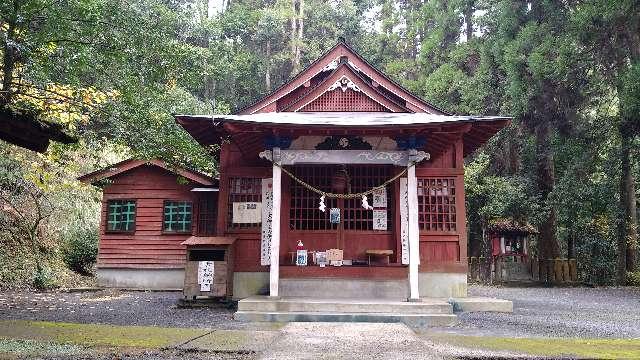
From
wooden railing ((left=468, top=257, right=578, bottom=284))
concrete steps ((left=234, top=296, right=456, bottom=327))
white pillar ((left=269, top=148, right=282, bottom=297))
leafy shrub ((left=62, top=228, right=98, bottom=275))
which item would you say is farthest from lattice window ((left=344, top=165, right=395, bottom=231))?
leafy shrub ((left=62, top=228, right=98, bottom=275))

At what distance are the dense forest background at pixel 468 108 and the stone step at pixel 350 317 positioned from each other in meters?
2.92

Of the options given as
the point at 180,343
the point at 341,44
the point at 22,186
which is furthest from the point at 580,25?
the point at 22,186

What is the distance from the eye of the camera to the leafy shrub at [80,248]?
17609mm

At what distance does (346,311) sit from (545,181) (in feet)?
45.2

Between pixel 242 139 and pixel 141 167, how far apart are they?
21.7ft

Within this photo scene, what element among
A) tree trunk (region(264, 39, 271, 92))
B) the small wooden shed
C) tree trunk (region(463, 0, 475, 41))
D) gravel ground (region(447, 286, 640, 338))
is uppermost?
tree trunk (region(264, 39, 271, 92))

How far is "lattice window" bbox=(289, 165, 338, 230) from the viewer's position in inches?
452

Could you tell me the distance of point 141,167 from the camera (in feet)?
51.0

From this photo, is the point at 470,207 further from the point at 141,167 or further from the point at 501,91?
the point at 141,167

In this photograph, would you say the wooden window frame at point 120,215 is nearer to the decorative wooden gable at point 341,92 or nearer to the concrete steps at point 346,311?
the decorative wooden gable at point 341,92

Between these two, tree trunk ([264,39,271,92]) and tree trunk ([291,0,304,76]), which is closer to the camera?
tree trunk ([291,0,304,76])

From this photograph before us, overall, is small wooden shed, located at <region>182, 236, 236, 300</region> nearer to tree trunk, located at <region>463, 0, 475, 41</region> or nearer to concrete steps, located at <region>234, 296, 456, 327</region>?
concrete steps, located at <region>234, 296, 456, 327</region>

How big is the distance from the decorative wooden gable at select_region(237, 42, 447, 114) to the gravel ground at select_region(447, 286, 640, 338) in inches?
202

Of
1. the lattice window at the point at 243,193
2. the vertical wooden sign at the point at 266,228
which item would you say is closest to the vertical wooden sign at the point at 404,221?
the vertical wooden sign at the point at 266,228
